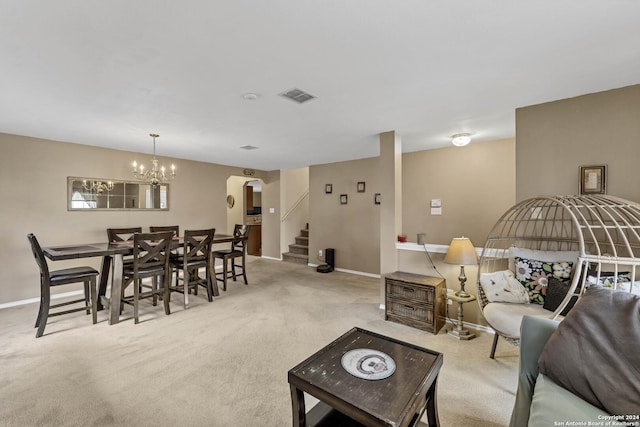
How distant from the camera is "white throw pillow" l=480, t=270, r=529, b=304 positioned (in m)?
2.41

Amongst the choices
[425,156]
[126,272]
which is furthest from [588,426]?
[425,156]

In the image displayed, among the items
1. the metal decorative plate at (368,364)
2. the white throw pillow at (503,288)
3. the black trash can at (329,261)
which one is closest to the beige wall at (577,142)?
the white throw pillow at (503,288)

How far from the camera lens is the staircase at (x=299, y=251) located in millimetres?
6762

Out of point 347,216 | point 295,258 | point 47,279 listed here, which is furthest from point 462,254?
point 295,258

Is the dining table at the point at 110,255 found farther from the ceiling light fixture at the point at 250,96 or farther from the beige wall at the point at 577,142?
the beige wall at the point at 577,142

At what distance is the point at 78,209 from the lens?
433 cm

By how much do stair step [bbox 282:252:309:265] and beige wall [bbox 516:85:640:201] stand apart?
467 centimetres

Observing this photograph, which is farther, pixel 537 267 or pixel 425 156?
pixel 425 156

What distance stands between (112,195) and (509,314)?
5.64 meters

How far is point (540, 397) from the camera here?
3.96 ft

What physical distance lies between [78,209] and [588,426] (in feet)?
19.1

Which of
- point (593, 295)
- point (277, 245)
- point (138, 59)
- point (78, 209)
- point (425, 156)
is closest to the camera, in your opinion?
point (593, 295)

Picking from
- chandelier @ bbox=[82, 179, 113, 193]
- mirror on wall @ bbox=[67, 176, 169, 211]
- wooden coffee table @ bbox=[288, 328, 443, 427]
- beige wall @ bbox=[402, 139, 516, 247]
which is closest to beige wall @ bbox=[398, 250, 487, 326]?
beige wall @ bbox=[402, 139, 516, 247]

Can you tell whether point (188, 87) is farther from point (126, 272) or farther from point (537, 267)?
point (537, 267)
